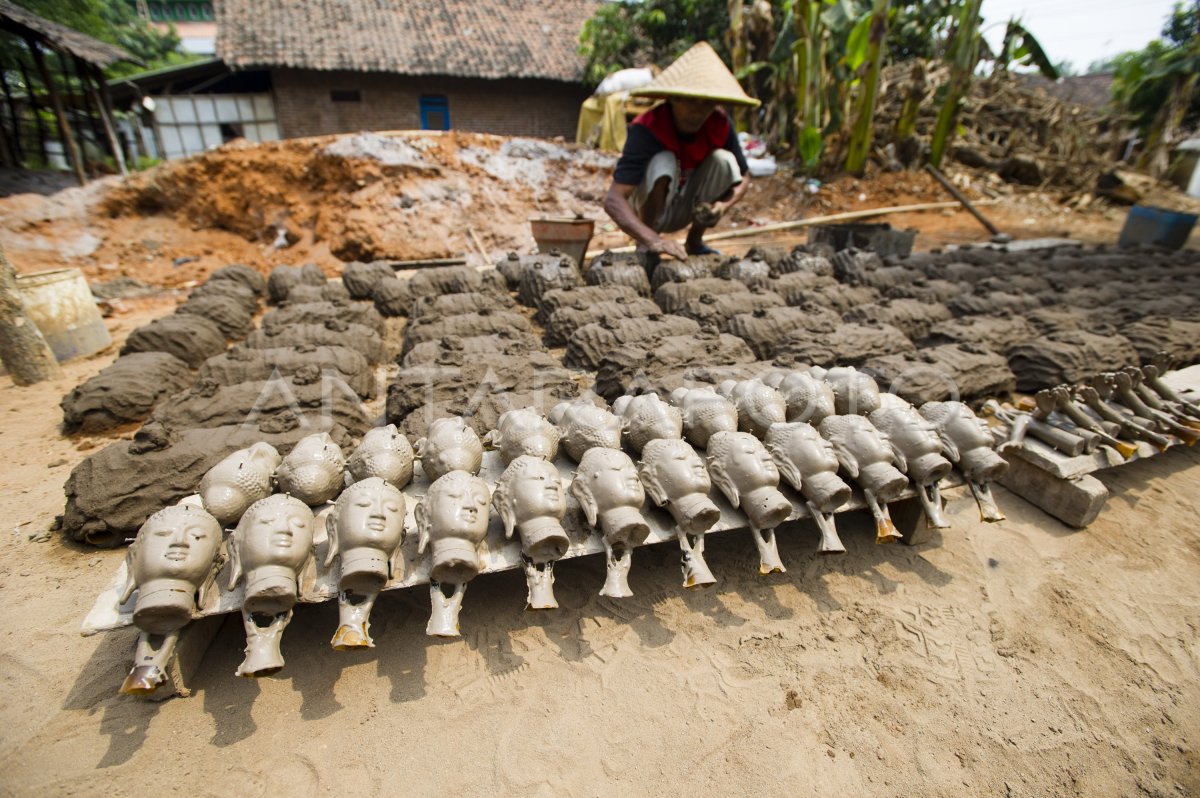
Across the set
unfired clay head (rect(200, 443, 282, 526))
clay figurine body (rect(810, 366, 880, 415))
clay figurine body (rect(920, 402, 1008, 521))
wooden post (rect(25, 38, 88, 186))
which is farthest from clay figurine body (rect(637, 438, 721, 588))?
wooden post (rect(25, 38, 88, 186))

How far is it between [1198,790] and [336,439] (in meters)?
3.30

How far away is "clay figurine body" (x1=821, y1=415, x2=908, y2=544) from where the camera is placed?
2.14 m

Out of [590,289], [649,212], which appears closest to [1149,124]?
[649,212]

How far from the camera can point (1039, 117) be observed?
39.8 ft

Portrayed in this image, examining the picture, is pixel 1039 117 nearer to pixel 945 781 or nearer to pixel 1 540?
pixel 945 781

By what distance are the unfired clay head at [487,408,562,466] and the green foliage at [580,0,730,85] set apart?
12361mm

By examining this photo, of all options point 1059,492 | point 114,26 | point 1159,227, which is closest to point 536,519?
point 1059,492

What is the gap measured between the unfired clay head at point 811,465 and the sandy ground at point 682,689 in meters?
0.38

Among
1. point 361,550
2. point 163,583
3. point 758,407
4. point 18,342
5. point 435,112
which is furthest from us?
point 435,112

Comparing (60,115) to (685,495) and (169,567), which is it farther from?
(685,495)

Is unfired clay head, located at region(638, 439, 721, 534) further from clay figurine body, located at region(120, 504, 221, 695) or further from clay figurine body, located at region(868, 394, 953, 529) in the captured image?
clay figurine body, located at region(120, 504, 221, 695)

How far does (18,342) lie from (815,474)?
494 cm

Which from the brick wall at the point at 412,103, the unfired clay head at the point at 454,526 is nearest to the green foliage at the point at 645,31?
the brick wall at the point at 412,103

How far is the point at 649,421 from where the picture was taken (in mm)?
2352
